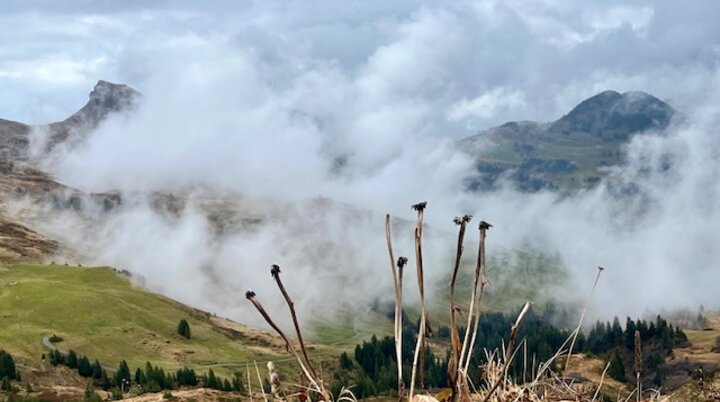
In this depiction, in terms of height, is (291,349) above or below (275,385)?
above

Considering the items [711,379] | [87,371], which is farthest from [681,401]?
[87,371]

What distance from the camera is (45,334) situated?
198 meters

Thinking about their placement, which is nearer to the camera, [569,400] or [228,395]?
[569,400]

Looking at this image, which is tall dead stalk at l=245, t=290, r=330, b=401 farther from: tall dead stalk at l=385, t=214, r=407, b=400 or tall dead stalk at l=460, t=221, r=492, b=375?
tall dead stalk at l=460, t=221, r=492, b=375

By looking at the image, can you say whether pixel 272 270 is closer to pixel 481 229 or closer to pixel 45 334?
pixel 481 229

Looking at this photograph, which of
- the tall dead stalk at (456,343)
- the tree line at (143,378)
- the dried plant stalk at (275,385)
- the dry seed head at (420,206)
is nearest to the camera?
the dried plant stalk at (275,385)

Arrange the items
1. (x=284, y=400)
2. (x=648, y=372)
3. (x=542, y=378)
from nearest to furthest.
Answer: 1. (x=284, y=400)
2. (x=542, y=378)
3. (x=648, y=372)

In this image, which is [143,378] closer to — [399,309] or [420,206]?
[399,309]

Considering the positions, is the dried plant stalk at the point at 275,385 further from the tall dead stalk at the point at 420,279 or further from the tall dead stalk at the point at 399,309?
the tall dead stalk at the point at 420,279

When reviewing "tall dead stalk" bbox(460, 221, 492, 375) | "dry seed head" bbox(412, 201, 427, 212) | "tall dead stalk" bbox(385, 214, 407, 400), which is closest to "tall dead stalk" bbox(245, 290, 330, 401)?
"tall dead stalk" bbox(385, 214, 407, 400)

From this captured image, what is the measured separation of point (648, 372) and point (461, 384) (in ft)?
692

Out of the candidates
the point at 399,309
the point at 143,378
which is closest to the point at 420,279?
the point at 399,309

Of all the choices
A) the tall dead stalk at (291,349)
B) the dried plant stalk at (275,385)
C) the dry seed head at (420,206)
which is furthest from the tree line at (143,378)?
the dry seed head at (420,206)

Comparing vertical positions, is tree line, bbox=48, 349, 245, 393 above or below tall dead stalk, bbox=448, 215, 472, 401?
below
